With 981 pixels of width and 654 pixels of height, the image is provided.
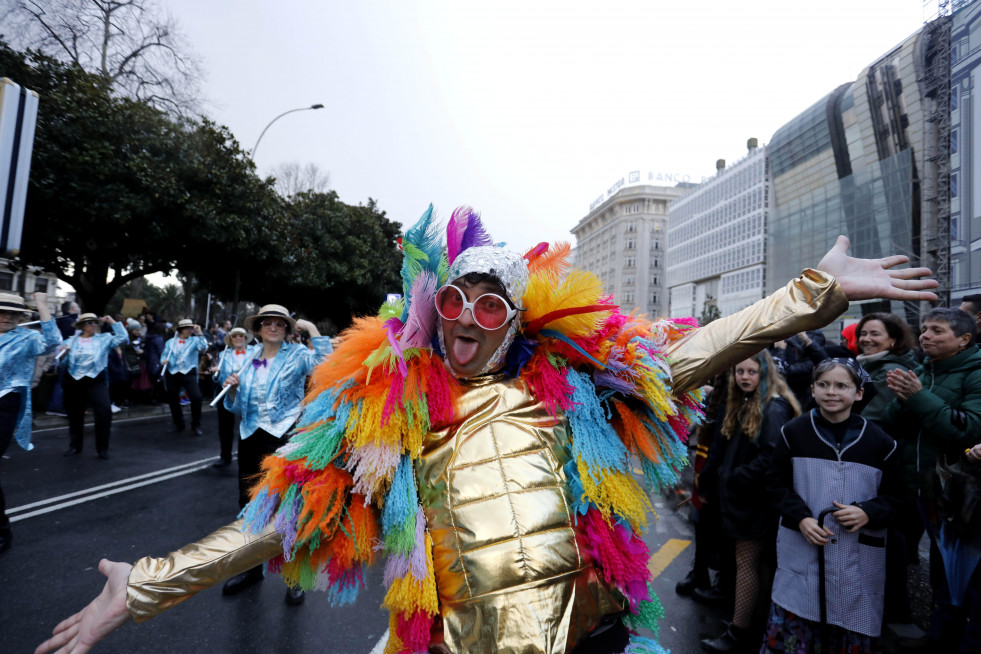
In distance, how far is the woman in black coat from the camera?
10.0ft

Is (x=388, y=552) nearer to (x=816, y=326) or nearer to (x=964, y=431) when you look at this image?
(x=816, y=326)

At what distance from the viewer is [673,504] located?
6008mm

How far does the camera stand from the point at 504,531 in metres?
1.40

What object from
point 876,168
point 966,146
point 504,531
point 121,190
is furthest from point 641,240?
point 504,531

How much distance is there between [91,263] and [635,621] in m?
15.5

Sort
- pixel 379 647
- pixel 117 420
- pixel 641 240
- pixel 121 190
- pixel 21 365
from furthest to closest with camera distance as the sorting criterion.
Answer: pixel 641 240
pixel 121 190
pixel 117 420
pixel 21 365
pixel 379 647

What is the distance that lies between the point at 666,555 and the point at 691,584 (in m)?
0.74

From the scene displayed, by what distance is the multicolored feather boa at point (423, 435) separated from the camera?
1.44 meters

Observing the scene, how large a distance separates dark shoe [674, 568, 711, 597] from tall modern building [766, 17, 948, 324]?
23983mm

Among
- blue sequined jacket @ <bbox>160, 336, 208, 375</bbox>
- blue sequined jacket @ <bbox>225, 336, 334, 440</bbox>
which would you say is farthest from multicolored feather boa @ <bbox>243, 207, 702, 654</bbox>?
blue sequined jacket @ <bbox>160, 336, 208, 375</bbox>

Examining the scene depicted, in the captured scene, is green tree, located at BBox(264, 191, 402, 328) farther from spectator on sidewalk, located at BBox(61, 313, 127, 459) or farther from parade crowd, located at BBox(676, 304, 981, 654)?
parade crowd, located at BBox(676, 304, 981, 654)

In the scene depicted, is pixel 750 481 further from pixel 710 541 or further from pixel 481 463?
pixel 481 463

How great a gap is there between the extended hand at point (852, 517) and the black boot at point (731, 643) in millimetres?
1043

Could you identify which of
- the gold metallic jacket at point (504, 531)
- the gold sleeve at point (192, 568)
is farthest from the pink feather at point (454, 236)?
the gold sleeve at point (192, 568)
